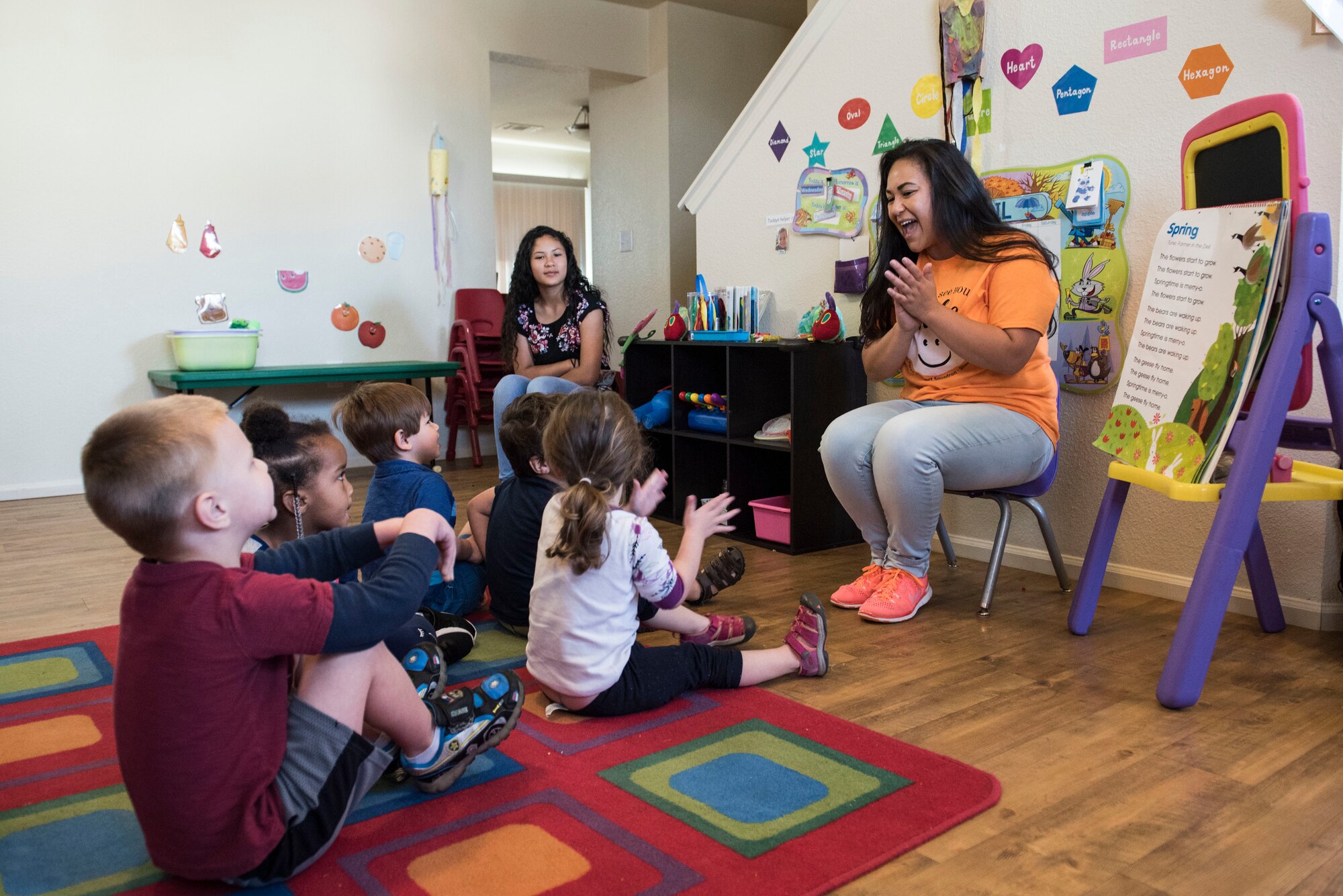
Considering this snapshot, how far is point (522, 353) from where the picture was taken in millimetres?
3459

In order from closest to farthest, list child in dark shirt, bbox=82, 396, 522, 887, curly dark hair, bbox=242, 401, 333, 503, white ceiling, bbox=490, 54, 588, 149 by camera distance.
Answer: child in dark shirt, bbox=82, 396, 522, 887 < curly dark hair, bbox=242, 401, 333, 503 < white ceiling, bbox=490, 54, 588, 149

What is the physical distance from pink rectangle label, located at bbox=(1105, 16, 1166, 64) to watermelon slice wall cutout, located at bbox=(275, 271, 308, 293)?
3569 millimetres

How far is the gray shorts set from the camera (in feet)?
3.62

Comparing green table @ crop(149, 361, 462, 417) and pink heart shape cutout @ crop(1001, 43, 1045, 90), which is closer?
pink heart shape cutout @ crop(1001, 43, 1045, 90)

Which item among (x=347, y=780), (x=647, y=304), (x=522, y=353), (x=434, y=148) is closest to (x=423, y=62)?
(x=434, y=148)

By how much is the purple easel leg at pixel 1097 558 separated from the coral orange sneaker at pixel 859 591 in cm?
41

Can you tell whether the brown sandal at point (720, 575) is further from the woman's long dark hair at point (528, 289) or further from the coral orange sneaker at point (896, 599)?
the woman's long dark hair at point (528, 289)

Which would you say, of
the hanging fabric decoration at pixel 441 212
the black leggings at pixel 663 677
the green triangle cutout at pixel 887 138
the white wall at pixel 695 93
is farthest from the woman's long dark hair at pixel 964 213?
the white wall at pixel 695 93

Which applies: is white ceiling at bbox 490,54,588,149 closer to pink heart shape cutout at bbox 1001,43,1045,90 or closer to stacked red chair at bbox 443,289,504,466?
stacked red chair at bbox 443,289,504,466

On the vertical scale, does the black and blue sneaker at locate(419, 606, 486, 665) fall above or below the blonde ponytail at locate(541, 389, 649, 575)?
below

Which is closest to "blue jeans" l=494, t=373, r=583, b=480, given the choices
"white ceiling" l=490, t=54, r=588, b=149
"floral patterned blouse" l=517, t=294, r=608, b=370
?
"floral patterned blouse" l=517, t=294, r=608, b=370

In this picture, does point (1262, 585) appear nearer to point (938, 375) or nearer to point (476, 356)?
point (938, 375)

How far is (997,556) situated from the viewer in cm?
222

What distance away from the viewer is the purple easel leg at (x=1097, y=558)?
198cm
